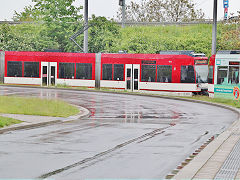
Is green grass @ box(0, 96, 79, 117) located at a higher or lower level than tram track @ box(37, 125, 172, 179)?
higher

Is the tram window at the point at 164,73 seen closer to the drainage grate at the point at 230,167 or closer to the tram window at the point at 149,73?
the tram window at the point at 149,73

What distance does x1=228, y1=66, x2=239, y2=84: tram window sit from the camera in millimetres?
35312

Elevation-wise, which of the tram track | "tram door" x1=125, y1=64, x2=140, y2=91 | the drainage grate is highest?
"tram door" x1=125, y1=64, x2=140, y2=91

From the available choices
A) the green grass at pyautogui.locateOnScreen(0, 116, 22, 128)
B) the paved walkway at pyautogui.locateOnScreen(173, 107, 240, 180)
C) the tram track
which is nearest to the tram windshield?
the tram track

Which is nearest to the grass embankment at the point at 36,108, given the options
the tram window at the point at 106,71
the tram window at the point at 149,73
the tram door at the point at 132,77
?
the tram window at the point at 149,73

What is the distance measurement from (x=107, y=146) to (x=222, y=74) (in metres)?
23.7

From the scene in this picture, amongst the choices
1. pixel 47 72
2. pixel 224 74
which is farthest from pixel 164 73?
pixel 47 72

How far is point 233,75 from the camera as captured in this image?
35.6 m

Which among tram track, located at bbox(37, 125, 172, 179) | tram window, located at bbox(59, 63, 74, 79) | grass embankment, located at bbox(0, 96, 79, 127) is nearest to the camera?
tram track, located at bbox(37, 125, 172, 179)

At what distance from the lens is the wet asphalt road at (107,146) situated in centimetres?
1070

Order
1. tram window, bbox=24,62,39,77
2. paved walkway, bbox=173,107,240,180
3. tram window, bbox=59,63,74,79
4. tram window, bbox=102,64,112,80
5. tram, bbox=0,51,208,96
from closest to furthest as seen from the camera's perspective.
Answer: paved walkway, bbox=173,107,240,180
tram, bbox=0,51,208,96
tram window, bbox=102,64,112,80
tram window, bbox=59,63,74,79
tram window, bbox=24,62,39,77

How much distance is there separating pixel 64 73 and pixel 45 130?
31648 mm

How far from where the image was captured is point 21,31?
81312 millimetres

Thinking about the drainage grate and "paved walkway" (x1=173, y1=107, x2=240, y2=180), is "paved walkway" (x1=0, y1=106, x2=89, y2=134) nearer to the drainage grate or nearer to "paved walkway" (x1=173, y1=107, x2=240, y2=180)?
"paved walkway" (x1=173, y1=107, x2=240, y2=180)
